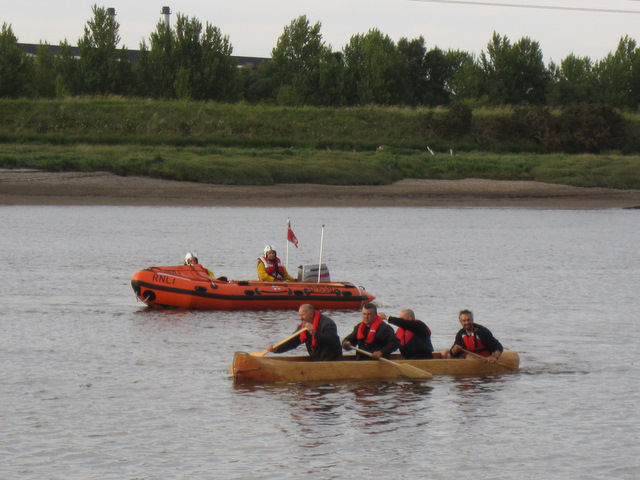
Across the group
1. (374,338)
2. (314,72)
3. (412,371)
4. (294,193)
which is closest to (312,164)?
(294,193)

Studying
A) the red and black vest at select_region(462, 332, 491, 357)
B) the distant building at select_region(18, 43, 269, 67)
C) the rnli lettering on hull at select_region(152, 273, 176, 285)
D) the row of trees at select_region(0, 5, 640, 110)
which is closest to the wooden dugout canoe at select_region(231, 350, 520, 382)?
the red and black vest at select_region(462, 332, 491, 357)

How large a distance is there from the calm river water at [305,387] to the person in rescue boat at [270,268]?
47.5 inches

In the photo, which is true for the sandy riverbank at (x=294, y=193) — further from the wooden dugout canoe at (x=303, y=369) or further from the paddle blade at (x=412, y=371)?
the paddle blade at (x=412, y=371)

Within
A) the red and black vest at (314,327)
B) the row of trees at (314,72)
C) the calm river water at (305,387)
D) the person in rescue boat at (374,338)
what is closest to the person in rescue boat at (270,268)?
the calm river water at (305,387)

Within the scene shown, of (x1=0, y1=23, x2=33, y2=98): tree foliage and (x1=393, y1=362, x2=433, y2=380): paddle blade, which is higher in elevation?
(x1=0, y1=23, x2=33, y2=98): tree foliage

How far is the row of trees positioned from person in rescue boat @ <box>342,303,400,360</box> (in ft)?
183

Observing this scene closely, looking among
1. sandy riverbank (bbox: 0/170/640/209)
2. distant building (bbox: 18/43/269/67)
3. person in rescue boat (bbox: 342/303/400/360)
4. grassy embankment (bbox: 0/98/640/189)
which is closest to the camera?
person in rescue boat (bbox: 342/303/400/360)

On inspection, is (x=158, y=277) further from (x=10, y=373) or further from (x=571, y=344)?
(x=571, y=344)

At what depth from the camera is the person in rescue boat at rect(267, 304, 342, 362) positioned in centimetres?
1495

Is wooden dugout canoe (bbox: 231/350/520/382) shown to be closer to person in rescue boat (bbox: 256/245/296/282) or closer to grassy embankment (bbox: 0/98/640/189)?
person in rescue boat (bbox: 256/245/296/282)

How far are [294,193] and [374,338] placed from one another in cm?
3507

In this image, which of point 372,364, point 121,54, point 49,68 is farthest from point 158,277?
point 49,68

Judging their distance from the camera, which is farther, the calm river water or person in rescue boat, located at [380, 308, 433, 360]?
person in rescue boat, located at [380, 308, 433, 360]

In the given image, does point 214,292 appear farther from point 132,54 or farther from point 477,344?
point 132,54
